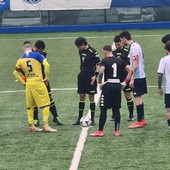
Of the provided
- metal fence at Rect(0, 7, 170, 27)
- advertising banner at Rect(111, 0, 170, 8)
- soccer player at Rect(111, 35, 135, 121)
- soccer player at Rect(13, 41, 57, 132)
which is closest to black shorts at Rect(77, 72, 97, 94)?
soccer player at Rect(111, 35, 135, 121)

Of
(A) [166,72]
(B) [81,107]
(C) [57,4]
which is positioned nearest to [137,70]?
(A) [166,72]

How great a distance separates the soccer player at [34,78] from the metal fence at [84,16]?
68.7 ft

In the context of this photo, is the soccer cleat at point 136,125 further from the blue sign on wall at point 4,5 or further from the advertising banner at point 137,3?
the blue sign on wall at point 4,5

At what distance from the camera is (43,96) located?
1317 cm

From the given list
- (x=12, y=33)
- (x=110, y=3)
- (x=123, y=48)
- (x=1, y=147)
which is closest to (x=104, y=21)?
(x=110, y=3)

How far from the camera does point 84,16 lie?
34.2 metres

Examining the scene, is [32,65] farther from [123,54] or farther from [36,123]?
[123,54]

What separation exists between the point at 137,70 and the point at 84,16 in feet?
70.0

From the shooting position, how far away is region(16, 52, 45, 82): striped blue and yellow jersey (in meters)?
13.0

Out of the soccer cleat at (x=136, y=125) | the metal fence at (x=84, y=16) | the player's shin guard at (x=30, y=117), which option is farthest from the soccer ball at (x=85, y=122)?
the metal fence at (x=84, y=16)

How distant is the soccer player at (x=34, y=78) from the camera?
13.0 metres

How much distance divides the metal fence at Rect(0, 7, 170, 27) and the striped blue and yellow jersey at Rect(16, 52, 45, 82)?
68.9 ft

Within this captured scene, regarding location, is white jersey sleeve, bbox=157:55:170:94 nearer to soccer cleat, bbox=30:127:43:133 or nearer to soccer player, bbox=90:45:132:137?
soccer player, bbox=90:45:132:137

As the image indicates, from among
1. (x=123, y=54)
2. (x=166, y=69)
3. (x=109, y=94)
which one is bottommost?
(x=109, y=94)
